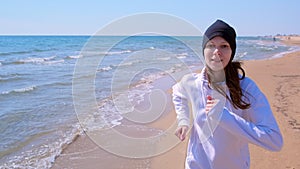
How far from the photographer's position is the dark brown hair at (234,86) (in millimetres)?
1498

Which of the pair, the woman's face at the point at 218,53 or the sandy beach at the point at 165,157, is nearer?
the woman's face at the point at 218,53

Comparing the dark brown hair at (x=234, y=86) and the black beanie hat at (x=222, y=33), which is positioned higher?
the black beanie hat at (x=222, y=33)

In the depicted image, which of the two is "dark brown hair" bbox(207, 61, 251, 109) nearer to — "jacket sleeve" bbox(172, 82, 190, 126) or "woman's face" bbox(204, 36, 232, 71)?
"woman's face" bbox(204, 36, 232, 71)

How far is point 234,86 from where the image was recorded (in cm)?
154

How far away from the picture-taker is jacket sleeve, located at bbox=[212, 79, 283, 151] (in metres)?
1.38

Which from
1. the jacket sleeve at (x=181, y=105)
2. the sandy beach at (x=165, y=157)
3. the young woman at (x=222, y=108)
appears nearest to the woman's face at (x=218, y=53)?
the young woman at (x=222, y=108)

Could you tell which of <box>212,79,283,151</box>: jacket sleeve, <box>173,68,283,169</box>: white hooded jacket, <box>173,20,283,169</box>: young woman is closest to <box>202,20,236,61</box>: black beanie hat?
<box>173,20,283,169</box>: young woman

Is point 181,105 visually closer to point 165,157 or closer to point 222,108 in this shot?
point 222,108

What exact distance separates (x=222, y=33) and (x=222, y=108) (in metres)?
0.41

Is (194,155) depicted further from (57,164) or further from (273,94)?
(273,94)

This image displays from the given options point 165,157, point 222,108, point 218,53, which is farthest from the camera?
point 165,157

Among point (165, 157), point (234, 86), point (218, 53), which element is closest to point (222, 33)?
point (218, 53)

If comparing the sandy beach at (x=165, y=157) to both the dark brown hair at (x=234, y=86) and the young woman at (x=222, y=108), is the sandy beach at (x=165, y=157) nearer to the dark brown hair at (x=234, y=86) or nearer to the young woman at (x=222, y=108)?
the young woman at (x=222, y=108)

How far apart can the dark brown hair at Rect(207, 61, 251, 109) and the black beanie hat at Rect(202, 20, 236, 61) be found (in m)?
0.07
